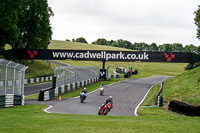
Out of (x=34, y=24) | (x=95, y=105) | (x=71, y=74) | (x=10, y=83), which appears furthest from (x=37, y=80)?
(x=10, y=83)

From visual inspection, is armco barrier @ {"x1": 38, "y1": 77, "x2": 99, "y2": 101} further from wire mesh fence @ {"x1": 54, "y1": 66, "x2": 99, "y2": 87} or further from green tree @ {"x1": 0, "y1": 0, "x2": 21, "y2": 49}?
green tree @ {"x1": 0, "y1": 0, "x2": 21, "y2": 49}

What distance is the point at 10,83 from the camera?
22.1 m

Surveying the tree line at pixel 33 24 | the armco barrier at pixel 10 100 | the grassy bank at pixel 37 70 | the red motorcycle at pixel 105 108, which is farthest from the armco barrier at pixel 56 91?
the tree line at pixel 33 24

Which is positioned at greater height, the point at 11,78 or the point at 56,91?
the point at 11,78

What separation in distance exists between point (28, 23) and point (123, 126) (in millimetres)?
45755

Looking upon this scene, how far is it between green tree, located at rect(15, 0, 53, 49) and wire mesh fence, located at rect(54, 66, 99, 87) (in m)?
11.3

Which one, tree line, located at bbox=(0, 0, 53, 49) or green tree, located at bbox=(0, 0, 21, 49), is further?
tree line, located at bbox=(0, 0, 53, 49)

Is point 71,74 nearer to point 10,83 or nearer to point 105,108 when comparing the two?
point 10,83

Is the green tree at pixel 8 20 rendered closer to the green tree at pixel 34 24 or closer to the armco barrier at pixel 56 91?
the green tree at pixel 34 24

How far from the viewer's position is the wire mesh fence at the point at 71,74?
33256 millimetres

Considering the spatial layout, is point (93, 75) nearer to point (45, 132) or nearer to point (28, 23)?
point (28, 23)

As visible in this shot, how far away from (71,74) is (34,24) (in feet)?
65.4

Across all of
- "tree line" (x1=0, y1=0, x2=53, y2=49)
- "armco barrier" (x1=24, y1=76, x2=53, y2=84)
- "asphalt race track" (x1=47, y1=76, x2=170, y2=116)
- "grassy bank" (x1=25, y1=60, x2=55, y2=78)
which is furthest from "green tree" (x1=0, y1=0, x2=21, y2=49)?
"asphalt race track" (x1=47, y1=76, x2=170, y2=116)

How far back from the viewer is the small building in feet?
68.3
